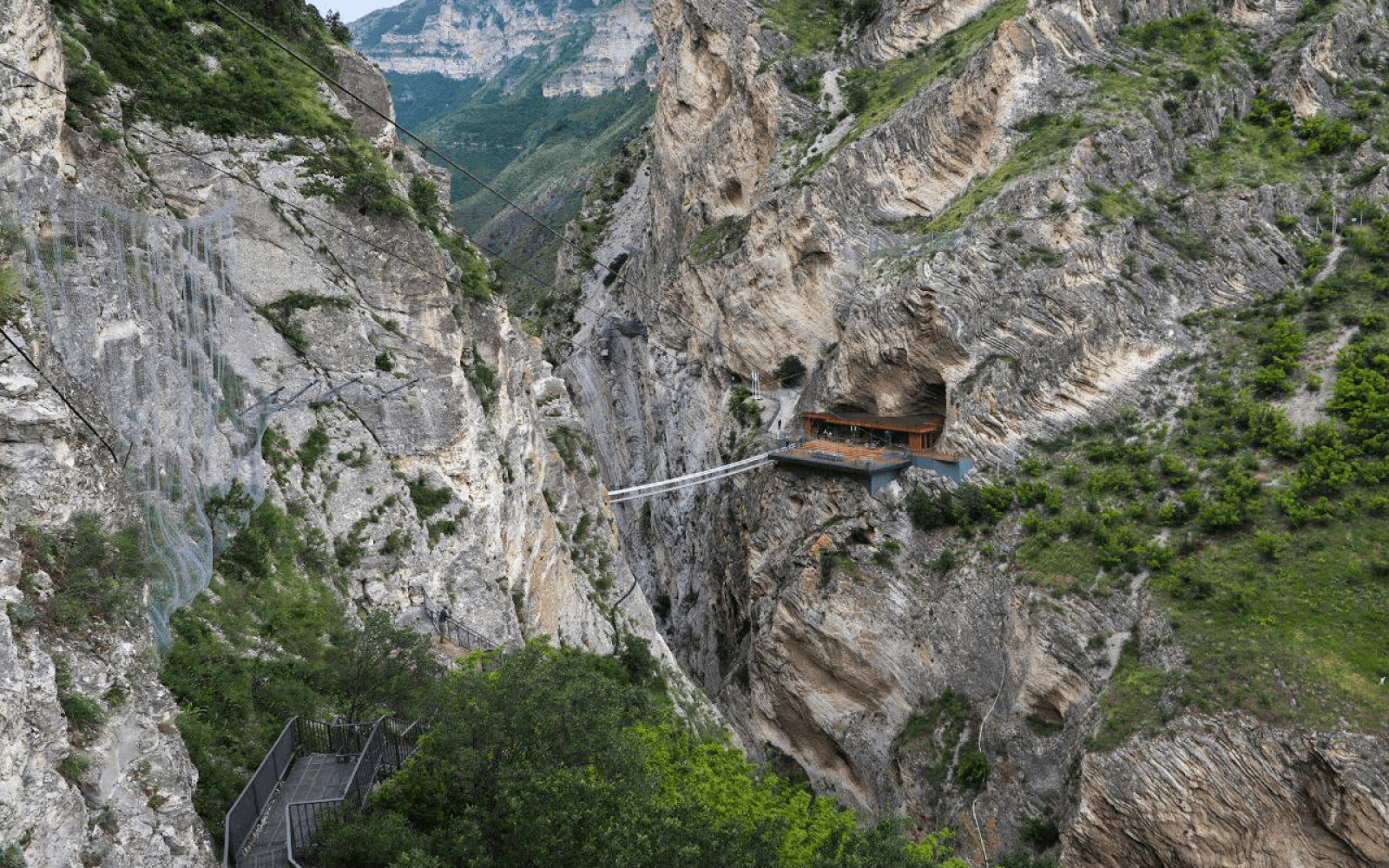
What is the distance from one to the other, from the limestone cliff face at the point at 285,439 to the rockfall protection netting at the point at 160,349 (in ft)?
0.36

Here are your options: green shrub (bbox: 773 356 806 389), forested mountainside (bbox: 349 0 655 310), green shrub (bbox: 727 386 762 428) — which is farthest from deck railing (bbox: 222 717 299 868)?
forested mountainside (bbox: 349 0 655 310)

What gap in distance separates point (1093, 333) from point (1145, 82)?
1430 cm

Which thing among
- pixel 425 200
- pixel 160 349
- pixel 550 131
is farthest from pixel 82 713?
pixel 550 131

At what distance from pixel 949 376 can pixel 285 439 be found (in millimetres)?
24933

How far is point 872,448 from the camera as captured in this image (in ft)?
110

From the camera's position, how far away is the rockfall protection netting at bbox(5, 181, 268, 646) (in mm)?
11789

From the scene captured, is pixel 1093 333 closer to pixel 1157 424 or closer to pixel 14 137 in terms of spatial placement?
pixel 1157 424

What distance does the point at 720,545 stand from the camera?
41750mm

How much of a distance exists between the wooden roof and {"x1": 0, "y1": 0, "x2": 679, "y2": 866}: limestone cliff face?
1197cm

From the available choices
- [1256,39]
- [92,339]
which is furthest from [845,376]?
[92,339]

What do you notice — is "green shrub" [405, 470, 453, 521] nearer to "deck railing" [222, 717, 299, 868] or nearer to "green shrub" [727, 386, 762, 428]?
"deck railing" [222, 717, 299, 868]

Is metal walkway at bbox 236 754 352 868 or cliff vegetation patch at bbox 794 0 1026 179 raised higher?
cliff vegetation patch at bbox 794 0 1026 179

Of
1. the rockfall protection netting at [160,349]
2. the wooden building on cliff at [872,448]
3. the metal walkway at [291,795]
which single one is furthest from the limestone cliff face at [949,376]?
the rockfall protection netting at [160,349]

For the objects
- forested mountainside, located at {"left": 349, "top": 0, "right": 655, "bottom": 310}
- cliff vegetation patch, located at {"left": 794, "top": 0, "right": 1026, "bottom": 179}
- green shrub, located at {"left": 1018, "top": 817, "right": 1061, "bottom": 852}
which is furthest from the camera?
forested mountainside, located at {"left": 349, "top": 0, "right": 655, "bottom": 310}
